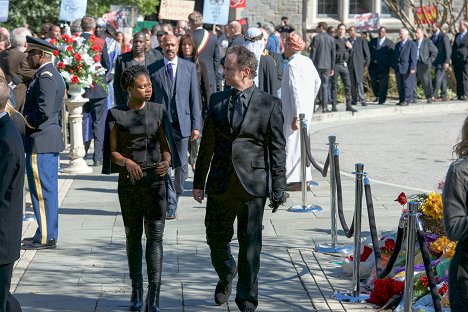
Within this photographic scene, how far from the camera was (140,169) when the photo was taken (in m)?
7.61

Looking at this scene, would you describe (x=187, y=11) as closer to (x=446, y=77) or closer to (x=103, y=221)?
(x=446, y=77)

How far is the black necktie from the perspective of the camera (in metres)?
7.41

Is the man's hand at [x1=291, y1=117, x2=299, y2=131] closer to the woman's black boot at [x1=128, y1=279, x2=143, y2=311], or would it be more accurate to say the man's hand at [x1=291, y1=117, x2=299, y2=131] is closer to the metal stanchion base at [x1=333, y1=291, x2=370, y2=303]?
the metal stanchion base at [x1=333, y1=291, x2=370, y2=303]

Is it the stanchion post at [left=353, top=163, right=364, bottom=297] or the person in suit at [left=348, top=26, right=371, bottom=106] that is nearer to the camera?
the stanchion post at [left=353, top=163, right=364, bottom=297]

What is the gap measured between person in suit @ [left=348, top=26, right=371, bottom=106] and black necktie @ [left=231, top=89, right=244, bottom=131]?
1833 cm

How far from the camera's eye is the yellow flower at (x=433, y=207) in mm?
8211

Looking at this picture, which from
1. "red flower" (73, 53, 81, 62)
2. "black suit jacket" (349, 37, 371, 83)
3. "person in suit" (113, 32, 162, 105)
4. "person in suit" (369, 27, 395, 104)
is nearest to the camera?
"person in suit" (113, 32, 162, 105)

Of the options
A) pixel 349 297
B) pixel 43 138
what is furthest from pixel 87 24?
pixel 349 297

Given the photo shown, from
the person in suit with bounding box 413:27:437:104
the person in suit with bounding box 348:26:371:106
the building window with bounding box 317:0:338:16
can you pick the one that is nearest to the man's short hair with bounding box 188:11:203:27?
the person in suit with bounding box 348:26:371:106

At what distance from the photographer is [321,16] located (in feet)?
119

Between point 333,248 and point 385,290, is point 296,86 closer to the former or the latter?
point 333,248

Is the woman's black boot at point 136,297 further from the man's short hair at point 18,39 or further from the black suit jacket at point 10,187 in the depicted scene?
the man's short hair at point 18,39

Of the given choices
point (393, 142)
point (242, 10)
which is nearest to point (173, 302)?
point (393, 142)

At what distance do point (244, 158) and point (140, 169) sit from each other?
30.2 inches
